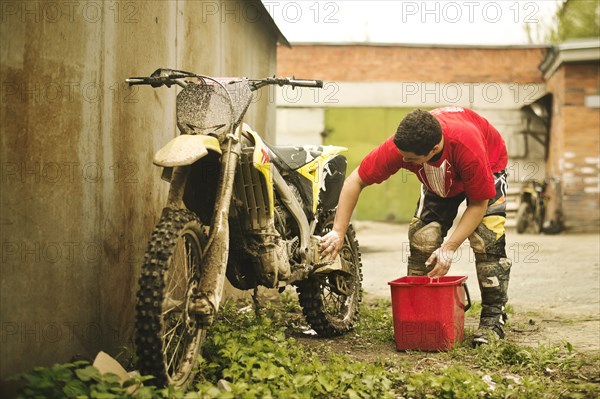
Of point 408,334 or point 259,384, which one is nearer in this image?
point 259,384

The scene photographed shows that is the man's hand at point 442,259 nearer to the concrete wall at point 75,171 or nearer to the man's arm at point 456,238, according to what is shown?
the man's arm at point 456,238

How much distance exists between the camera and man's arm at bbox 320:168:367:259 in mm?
5297

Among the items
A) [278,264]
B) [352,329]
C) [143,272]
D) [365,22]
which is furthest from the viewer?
[365,22]

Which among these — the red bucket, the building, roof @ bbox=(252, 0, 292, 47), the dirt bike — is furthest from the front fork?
the building

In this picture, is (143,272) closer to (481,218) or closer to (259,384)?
(259,384)

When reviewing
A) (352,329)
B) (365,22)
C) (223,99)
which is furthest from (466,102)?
(223,99)

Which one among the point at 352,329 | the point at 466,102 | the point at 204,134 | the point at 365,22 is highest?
the point at 365,22

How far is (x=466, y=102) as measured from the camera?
865 inches

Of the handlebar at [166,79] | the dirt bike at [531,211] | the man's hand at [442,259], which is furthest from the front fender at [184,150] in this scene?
the dirt bike at [531,211]

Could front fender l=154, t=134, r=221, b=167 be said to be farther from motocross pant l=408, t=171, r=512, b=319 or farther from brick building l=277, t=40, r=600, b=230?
brick building l=277, t=40, r=600, b=230

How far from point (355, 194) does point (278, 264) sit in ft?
2.64

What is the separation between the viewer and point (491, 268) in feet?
18.0

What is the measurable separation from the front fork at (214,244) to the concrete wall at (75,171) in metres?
0.56

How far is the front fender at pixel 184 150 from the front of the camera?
3.83m
